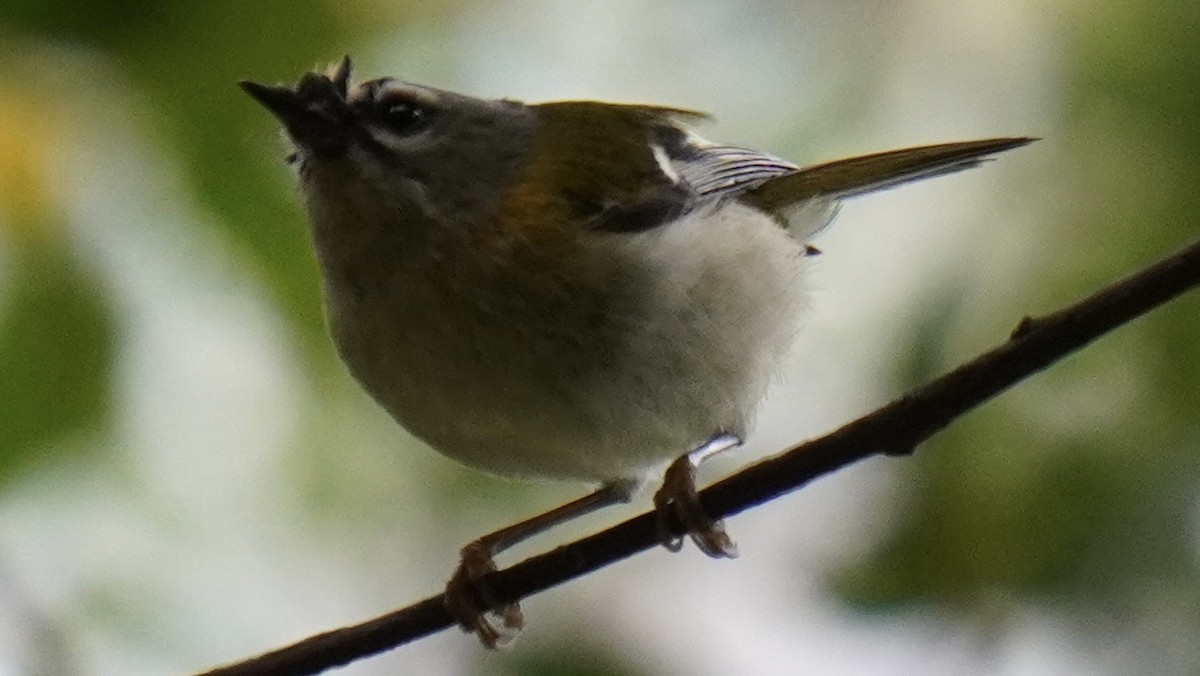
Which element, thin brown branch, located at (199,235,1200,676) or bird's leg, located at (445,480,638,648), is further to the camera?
bird's leg, located at (445,480,638,648)

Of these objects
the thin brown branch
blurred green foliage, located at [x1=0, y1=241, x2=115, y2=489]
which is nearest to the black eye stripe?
blurred green foliage, located at [x1=0, y1=241, x2=115, y2=489]

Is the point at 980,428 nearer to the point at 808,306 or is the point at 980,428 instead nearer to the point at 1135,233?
the point at 1135,233

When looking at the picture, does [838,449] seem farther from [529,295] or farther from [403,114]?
[403,114]

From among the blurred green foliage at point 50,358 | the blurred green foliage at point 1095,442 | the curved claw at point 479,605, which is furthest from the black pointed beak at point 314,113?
the blurred green foliage at point 1095,442

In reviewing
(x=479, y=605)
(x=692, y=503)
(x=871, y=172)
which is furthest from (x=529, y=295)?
Result: (x=871, y=172)

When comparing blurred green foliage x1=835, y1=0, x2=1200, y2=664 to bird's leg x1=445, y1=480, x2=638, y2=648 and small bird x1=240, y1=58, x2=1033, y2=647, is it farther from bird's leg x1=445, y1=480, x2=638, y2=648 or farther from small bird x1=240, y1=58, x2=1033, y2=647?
bird's leg x1=445, y1=480, x2=638, y2=648

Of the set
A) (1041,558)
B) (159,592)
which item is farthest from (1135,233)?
(159,592)
